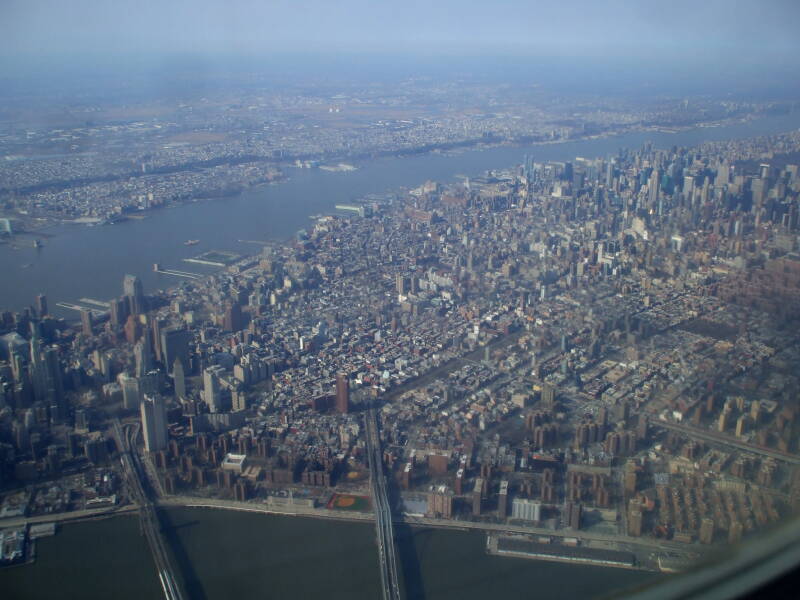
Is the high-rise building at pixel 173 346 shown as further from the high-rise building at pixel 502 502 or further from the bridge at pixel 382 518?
the high-rise building at pixel 502 502

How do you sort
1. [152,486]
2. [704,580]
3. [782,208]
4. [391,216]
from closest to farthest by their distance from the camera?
[704,580] < [152,486] < [782,208] < [391,216]

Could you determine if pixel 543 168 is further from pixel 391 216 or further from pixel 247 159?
pixel 247 159

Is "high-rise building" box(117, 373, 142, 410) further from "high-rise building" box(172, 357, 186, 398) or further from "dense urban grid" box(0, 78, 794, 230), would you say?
"dense urban grid" box(0, 78, 794, 230)

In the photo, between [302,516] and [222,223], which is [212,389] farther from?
[222,223]

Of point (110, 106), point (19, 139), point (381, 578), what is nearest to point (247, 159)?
point (110, 106)

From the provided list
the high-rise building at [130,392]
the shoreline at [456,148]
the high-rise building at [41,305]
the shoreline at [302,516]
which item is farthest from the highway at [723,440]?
the shoreline at [456,148]

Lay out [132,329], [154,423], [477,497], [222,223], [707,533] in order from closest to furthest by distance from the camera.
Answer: [707,533], [477,497], [154,423], [132,329], [222,223]

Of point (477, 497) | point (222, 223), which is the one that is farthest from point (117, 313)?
point (477, 497)
